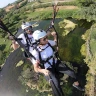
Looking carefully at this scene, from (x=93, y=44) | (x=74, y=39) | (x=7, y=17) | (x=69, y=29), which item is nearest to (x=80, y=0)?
(x=69, y=29)

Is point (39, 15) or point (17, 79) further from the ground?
point (17, 79)

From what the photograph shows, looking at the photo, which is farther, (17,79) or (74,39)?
(74,39)

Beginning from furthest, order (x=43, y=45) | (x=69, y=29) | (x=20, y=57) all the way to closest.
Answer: (x=69, y=29) < (x=20, y=57) < (x=43, y=45)

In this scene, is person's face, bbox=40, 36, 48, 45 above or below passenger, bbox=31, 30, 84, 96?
above

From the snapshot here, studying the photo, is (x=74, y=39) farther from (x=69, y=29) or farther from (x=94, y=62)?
(x=94, y=62)

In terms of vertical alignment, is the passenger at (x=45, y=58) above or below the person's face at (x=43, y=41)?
below

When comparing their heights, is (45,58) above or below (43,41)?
below

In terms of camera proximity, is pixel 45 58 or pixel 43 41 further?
pixel 45 58

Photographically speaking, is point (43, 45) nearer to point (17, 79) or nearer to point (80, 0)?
point (17, 79)

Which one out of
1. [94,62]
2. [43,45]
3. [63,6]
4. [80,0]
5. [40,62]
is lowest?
[63,6]

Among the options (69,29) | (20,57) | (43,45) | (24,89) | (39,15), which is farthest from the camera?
(39,15)
